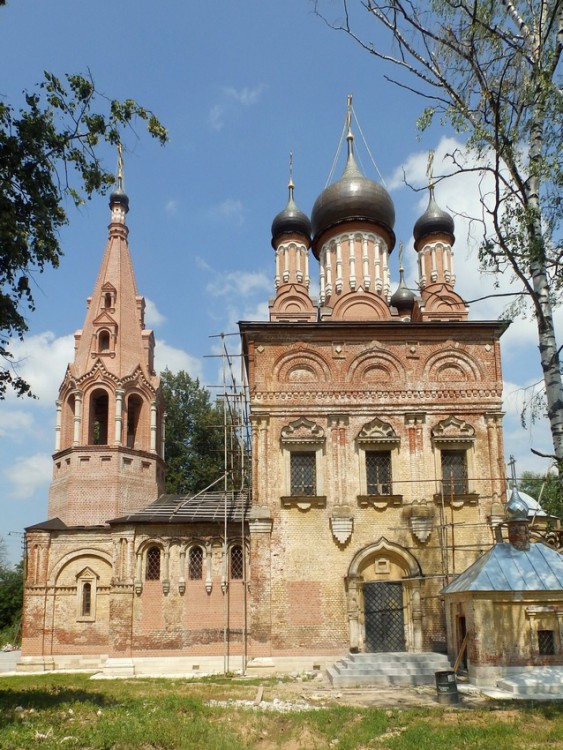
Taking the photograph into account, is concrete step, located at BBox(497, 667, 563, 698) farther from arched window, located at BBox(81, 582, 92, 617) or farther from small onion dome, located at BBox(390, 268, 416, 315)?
small onion dome, located at BBox(390, 268, 416, 315)

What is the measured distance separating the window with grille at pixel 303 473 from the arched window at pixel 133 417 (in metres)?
6.56

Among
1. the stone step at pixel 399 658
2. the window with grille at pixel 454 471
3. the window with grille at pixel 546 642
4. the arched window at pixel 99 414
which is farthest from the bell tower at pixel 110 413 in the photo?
the window with grille at pixel 546 642

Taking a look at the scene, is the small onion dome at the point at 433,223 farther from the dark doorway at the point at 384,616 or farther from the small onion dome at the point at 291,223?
the dark doorway at the point at 384,616

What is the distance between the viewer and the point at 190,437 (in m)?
35.9

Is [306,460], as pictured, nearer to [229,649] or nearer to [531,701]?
[229,649]

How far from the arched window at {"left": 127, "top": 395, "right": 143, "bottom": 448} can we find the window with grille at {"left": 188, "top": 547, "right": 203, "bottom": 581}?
16.7ft

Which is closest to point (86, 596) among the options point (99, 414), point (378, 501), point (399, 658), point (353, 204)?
point (99, 414)

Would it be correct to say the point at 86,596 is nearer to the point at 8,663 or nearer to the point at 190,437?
the point at 8,663

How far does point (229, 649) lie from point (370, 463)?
5632mm

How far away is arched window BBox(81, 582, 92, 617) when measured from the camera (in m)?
19.4

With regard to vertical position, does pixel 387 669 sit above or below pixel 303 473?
below

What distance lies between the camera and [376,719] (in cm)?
1024

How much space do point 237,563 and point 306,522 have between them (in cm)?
248

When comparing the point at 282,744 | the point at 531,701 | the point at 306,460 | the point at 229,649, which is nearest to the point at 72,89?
the point at 282,744
